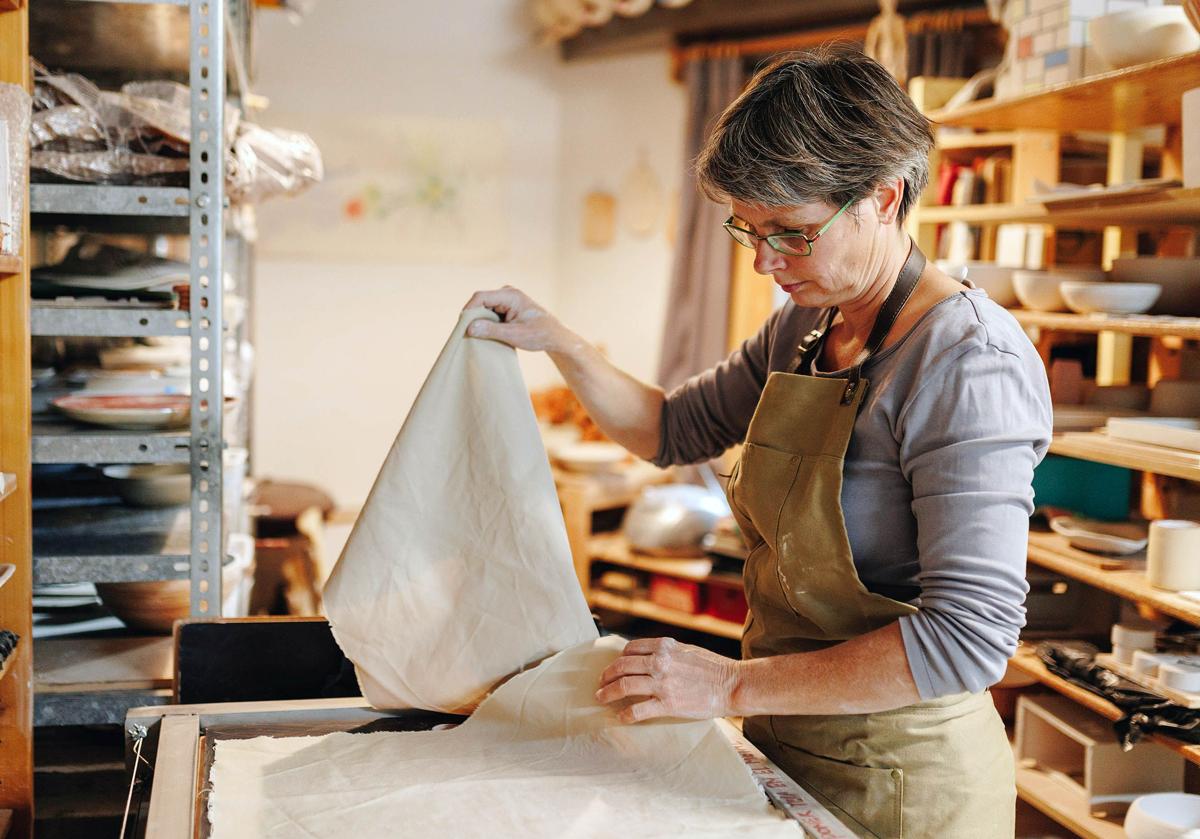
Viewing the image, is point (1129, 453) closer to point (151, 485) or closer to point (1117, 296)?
point (1117, 296)

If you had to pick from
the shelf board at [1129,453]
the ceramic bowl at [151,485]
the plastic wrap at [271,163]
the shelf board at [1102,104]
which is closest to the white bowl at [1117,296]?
the shelf board at [1129,453]

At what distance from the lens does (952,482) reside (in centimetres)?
124

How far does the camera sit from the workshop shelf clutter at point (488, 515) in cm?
135

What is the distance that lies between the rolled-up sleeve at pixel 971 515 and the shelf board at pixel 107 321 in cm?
115

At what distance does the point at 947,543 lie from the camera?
123 cm

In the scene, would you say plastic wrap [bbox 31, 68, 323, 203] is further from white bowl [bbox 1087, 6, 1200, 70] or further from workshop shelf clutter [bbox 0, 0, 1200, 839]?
white bowl [bbox 1087, 6, 1200, 70]

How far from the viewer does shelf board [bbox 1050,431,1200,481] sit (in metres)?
1.93

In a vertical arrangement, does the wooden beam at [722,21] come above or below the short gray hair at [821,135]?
above

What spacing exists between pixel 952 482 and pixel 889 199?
0.37m

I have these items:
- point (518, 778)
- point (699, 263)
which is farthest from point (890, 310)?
point (699, 263)

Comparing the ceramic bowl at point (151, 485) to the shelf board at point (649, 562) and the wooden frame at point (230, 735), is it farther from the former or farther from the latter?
the shelf board at point (649, 562)

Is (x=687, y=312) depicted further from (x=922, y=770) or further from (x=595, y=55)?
(x=922, y=770)

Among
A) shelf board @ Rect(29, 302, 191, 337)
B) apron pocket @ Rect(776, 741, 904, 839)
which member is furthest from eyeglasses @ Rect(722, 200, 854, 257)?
shelf board @ Rect(29, 302, 191, 337)

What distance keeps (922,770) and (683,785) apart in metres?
0.32
